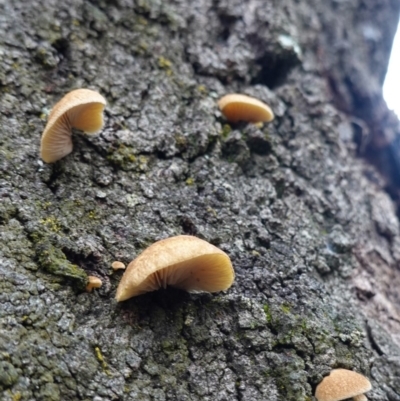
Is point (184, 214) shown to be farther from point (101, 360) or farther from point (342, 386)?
point (342, 386)

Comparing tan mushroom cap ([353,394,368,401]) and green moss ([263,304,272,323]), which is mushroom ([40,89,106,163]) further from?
tan mushroom cap ([353,394,368,401])

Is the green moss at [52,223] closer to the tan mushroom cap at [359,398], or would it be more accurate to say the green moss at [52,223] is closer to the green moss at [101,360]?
the green moss at [101,360]

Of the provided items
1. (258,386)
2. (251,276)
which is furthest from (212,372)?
(251,276)

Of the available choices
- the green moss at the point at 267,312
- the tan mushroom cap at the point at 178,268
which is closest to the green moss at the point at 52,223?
the tan mushroom cap at the point at 178,268

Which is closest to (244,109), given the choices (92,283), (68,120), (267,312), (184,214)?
(184,214)

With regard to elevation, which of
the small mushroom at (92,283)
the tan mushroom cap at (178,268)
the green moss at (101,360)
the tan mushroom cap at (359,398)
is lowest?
the green moss at (101,360)

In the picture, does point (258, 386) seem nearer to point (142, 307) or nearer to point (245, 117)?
point (142, 307)
